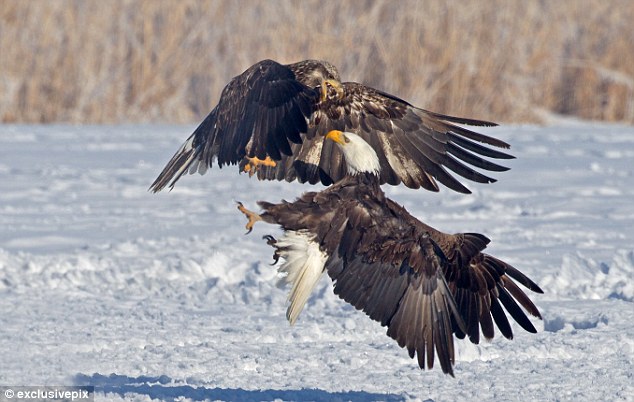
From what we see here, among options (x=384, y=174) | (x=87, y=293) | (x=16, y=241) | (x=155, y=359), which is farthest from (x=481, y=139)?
(x=16, y=241)

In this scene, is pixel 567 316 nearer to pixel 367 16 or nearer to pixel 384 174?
pixel 384 174

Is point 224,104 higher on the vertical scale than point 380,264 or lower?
higher

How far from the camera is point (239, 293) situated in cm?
577

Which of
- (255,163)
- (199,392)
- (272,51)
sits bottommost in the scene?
(199,392)

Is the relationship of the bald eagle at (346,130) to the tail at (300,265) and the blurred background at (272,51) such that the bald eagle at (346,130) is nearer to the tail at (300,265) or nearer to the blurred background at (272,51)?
the tail at (300,265)

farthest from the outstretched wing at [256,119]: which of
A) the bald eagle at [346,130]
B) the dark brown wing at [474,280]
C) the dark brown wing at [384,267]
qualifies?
the dark brown wing at [474,280]

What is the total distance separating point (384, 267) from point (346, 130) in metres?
1.07

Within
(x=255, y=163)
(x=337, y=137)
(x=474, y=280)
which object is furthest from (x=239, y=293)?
(x=474, y=280)

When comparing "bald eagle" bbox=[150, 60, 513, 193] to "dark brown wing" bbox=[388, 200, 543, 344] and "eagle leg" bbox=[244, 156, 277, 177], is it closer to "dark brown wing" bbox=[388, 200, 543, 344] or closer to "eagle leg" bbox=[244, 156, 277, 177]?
"eagle leg" bbox=[244, 156, 277, 177]

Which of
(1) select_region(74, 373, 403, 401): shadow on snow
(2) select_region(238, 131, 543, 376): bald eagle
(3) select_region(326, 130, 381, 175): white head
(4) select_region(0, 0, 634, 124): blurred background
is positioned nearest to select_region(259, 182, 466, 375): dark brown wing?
(2) select_region(238, 131, 543, 376): bald eagle

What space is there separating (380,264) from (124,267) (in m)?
2.46

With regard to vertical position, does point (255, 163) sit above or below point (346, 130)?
below

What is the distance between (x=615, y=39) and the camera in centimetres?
1203

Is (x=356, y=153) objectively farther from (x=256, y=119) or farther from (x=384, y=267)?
(x=384, y=267)
